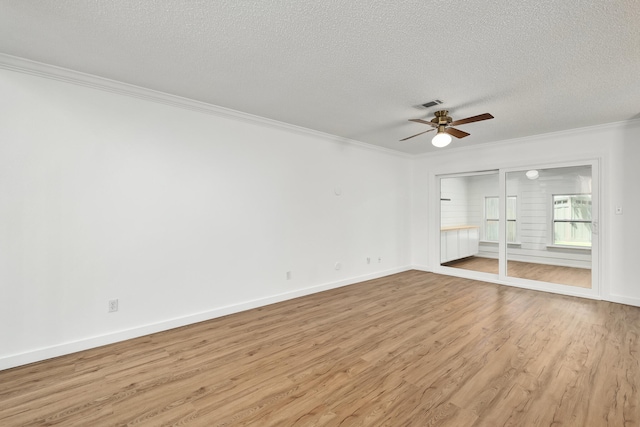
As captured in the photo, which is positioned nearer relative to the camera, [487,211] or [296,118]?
[296,118]

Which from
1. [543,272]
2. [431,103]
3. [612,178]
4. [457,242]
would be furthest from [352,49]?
[457,242]

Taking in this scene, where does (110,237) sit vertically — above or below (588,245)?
above

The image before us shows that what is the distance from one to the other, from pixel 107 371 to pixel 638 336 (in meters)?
5.09

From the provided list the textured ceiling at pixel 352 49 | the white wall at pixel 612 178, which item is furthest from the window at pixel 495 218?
the textured ceiling at pixel 352 49

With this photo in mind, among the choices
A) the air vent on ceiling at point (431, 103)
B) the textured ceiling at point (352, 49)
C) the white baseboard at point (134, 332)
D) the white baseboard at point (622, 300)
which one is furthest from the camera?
the white baseboard at point (622, 300)

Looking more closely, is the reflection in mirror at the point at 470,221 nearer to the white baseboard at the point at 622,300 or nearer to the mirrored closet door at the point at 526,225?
the mirrored closet door at the point at 526,225

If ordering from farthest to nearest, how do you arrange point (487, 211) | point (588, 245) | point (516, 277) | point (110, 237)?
point (487, 211)
point (516, 277)
point (588, 245)
point (110, 237)

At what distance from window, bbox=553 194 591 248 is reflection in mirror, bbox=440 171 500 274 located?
0.84m

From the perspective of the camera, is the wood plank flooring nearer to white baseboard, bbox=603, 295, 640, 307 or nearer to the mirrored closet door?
the mirrored closet door

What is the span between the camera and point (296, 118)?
3932mm

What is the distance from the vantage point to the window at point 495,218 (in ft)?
16.6

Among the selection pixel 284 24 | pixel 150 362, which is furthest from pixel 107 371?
pixel 284 24

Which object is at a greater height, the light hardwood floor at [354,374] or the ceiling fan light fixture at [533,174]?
the ceiling fan light fixture at [533,174]

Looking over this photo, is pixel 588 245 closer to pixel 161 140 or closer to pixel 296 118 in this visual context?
pixel 296 118
